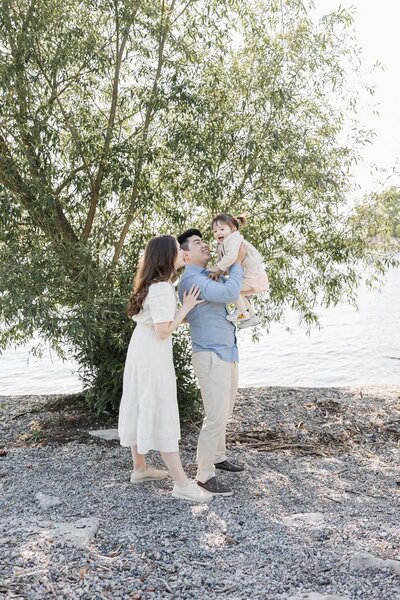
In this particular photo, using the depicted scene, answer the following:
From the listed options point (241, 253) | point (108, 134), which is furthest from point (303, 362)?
point (241, 253)

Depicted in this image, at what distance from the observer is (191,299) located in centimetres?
493

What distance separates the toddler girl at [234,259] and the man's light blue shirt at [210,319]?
8 centimetres

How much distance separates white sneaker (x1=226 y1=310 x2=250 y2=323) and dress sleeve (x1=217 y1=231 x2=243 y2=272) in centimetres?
35

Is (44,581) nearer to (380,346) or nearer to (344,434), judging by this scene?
(344,434)

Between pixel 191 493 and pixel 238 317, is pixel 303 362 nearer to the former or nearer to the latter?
pixel 238 317

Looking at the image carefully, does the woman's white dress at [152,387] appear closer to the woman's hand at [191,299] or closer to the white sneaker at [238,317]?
the woman's hand at [191,299]

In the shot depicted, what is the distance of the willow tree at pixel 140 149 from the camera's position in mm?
6707

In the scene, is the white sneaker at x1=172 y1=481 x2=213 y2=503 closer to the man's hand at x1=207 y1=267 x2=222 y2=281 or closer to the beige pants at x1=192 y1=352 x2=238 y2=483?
the beige pants at x1=192 y1=352 x2=238 y2=483

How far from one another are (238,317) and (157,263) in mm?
898

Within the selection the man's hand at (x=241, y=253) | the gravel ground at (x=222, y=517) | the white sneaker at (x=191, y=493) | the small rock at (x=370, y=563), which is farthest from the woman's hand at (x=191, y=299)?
the small rock at (x=370, y=563)

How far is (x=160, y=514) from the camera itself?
474 cm

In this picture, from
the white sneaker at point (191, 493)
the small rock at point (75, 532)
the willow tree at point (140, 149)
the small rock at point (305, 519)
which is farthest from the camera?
the willow tree at point (140, 149)

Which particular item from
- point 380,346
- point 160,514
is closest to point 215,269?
point 160,514

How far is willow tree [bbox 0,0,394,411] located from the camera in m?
6.71
